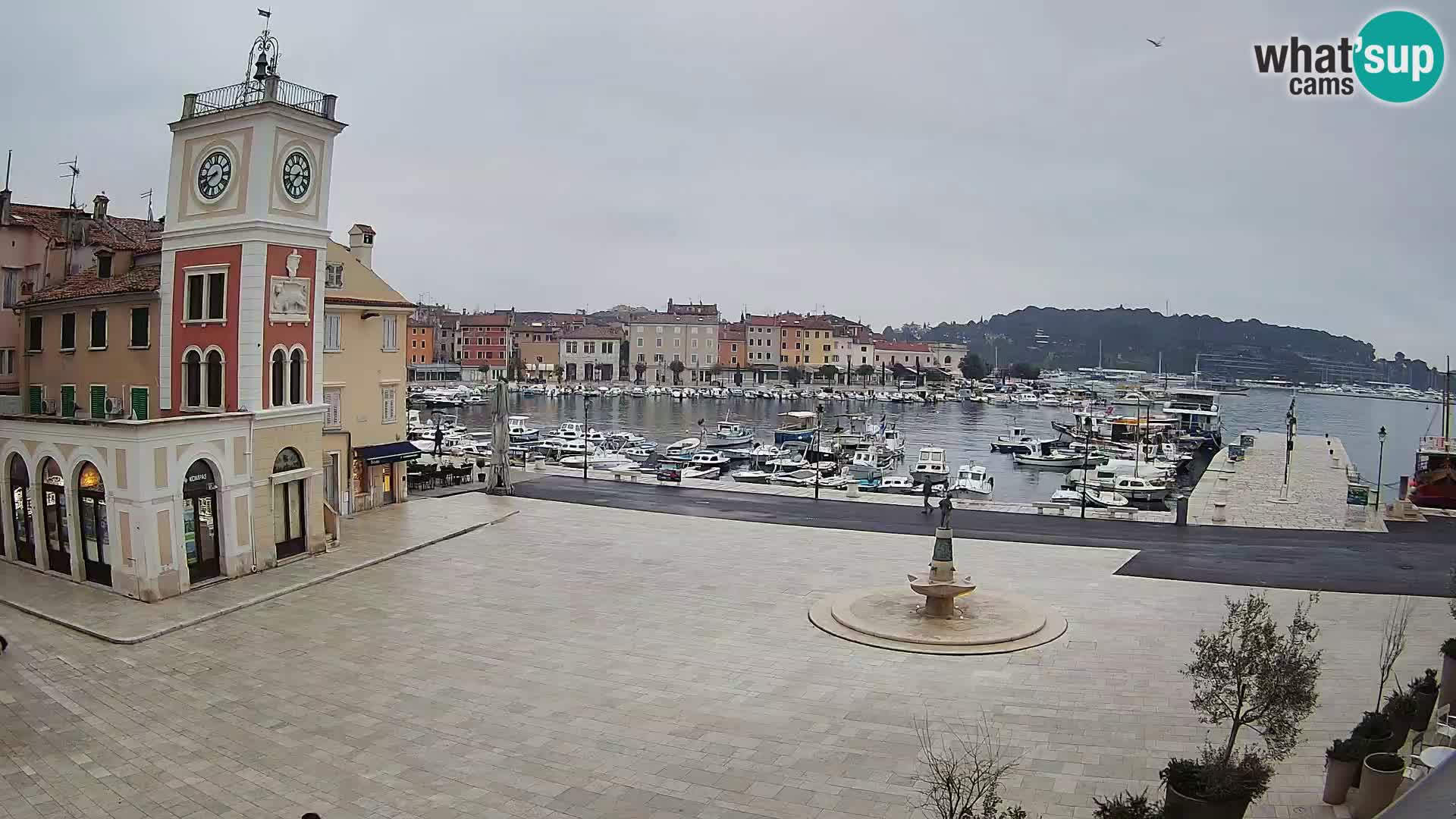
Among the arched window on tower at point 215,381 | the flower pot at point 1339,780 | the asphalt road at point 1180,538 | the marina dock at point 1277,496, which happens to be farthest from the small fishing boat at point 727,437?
the flower pot at point 1339,780

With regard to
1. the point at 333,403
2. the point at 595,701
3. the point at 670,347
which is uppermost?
the point at 670,347

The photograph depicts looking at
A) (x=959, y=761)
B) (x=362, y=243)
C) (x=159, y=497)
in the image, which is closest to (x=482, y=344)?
(x=362, y=243)

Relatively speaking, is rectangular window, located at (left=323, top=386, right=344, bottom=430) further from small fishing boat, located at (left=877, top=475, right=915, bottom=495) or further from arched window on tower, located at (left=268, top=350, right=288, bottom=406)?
small fishing boat, located at (left=877, top=475, right=915, bottom=495)

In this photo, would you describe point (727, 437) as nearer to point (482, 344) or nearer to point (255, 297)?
point (255, 297)

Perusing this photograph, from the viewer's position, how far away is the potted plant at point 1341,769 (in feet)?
29.8

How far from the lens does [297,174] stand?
69.5 ft

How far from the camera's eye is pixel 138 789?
34.2 feet

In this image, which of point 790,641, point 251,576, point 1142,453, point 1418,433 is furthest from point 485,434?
point 1418,433

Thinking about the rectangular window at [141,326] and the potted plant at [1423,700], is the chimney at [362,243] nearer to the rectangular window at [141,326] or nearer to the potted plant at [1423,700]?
the rectangular window at [141,326]

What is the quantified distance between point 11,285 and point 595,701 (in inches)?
936

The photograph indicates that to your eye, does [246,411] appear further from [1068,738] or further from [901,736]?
[1068,738]

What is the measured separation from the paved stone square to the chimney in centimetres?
1482

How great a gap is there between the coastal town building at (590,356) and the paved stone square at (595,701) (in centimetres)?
12193

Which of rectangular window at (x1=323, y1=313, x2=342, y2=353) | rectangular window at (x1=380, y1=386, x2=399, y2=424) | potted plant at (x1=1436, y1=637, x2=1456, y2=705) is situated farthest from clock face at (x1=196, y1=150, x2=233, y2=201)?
potted plant at (x1=1436, y1=637, x2=1456, y2=705)
